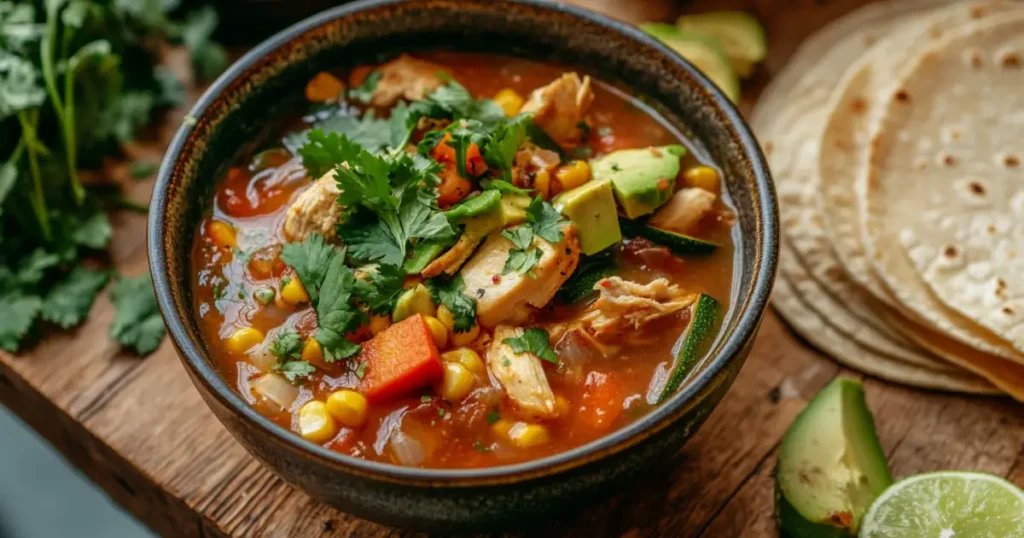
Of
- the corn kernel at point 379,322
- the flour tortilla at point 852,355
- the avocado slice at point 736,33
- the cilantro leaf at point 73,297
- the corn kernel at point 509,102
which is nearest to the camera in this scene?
the corn kernel at point 379,322

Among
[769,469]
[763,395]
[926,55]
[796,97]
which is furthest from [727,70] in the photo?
[769,469]

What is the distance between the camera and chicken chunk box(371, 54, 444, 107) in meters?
4.08

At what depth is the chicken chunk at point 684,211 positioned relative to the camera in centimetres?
369

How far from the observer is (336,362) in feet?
11.0

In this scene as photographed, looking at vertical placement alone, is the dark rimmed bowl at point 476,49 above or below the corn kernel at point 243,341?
above

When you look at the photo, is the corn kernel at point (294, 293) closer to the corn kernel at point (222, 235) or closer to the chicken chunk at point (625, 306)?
the corn kernel at point (222, 235)

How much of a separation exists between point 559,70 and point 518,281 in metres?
1.38

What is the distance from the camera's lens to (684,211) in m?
3.69

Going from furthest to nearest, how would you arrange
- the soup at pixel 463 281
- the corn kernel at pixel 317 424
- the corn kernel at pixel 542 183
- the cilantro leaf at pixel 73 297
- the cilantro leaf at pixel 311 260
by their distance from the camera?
the cilantro leaf at pixel 73 297 → the corn kernel at pixel 542 183 → the cilantro leaf at pixel 311 260 → the soup at pixel 463 281 → the corn kernel at pixel 317 424

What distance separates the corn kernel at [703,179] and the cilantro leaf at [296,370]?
1.60 meters

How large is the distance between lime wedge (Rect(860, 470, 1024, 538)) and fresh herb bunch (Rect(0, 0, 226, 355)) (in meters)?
2.95

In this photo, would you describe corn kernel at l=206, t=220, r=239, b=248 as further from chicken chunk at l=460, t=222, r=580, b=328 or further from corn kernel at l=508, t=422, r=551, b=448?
corn kernel at l=508, t=422, r=551, b=448

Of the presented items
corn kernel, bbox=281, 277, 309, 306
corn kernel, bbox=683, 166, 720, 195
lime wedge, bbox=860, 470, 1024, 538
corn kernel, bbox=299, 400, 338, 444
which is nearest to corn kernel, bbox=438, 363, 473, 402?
corn kernel, bbox=299, 400, 338, 444

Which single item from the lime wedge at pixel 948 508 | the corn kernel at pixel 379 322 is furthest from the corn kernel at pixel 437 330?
the lime wedge at pixel 948 508
